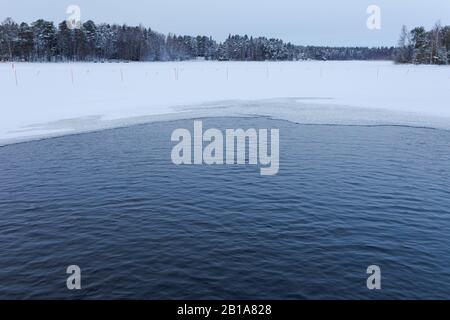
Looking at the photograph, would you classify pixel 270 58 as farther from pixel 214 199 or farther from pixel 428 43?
pixel 214 199

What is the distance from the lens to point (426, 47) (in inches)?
4377

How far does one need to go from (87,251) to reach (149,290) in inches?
109

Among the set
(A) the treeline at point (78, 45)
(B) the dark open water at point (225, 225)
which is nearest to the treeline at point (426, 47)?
(A) the treeline at point (78, 45)

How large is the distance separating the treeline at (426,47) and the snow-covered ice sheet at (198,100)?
47.9 metres

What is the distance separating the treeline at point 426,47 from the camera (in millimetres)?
101231

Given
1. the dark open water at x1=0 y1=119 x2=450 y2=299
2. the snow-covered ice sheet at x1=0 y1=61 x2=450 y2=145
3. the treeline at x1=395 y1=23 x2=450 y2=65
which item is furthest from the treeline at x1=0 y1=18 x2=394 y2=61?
the dark open water at x1=0 y1=119 x2=450 y2=299

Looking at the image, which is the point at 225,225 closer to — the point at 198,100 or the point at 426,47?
the point at 198,100

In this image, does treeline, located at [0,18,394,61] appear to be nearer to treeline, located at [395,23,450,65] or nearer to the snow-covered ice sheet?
the snow-covered ice sheet

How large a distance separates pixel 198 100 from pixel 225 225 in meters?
32.6

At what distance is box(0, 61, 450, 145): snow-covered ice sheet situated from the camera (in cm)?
3225

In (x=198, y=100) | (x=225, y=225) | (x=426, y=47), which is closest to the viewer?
(x=225, y=225)

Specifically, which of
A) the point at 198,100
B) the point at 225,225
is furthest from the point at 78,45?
the point at 225,225

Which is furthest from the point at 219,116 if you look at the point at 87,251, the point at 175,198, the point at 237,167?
the point at 87,251

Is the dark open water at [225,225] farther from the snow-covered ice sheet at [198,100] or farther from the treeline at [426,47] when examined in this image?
the treeline at [426,47]
